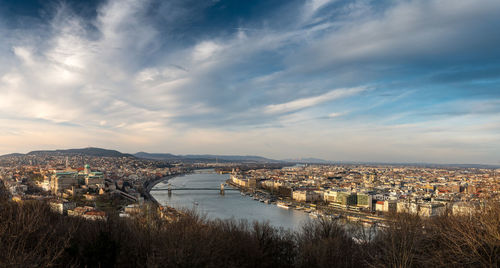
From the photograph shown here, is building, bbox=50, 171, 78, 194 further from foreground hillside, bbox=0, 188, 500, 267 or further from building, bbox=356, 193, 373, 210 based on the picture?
building, bbox=356, 193, 373, 210

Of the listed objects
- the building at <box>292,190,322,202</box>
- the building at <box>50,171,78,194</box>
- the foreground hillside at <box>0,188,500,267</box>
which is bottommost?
the building at <box>292,190,322,202</box>

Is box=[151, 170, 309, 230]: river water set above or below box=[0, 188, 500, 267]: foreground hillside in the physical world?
below

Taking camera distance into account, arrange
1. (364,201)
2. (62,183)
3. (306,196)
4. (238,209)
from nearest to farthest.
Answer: (238,209)
(364,201)
(62,183)
(306,196)

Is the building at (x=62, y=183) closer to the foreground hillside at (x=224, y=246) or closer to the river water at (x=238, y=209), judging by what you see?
the river water at (x=238, y=209)

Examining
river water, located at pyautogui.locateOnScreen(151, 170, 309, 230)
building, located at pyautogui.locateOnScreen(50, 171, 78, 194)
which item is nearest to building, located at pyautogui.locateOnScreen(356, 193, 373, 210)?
river water, located at pyautogui.locateOnScreen(151, 170, 309, 230)

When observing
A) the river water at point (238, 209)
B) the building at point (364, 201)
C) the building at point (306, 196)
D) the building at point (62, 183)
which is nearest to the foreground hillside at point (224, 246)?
the river water at point (238, 209)

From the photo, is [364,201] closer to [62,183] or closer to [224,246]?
[224,246]

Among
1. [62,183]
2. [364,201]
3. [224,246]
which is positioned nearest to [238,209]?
[364,201]

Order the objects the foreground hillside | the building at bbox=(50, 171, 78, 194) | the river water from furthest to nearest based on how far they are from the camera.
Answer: the building at bbox=(50, 171, 78, 194) < the river water < the foreground hillside
